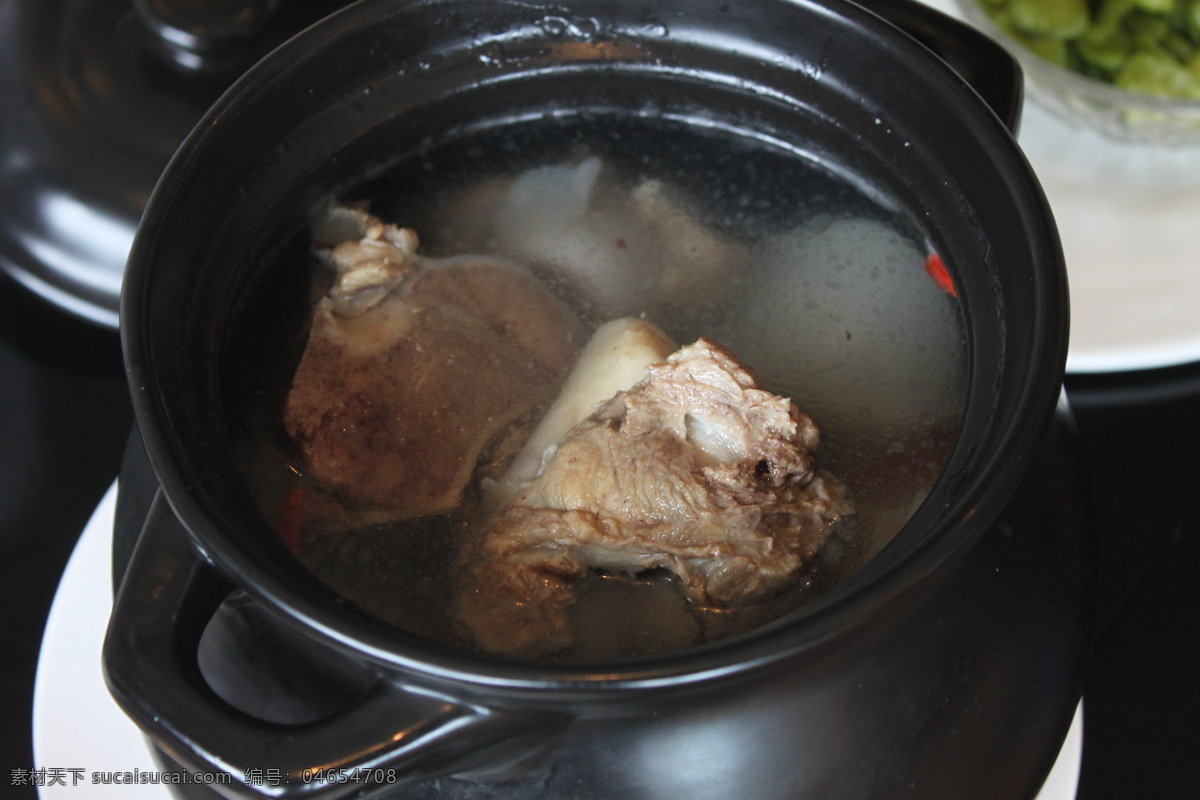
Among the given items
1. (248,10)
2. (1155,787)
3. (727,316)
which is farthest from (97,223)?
(1155,787)

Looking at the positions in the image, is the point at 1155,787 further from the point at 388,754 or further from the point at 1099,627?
the point at 388,754

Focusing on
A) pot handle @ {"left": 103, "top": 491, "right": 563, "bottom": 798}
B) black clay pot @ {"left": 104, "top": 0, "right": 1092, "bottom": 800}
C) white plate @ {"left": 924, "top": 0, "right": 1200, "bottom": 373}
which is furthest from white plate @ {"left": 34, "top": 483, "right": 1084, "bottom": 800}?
white plate @ {"left": 924, "top": 0, "right": 1200, "bottom": 373}

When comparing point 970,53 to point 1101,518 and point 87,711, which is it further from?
point 87,711

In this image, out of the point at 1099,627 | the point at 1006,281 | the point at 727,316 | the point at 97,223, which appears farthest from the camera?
the point at 97,223

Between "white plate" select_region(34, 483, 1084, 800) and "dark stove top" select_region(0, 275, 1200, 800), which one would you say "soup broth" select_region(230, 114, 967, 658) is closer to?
"white plate" select_region(34, 483, 1084, 800)

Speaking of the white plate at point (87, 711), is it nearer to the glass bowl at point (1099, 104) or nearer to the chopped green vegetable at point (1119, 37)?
the glass bowl at point (1099, 104)

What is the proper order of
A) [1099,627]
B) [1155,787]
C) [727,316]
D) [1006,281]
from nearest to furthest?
[1006,281], [727,316], [1155,787], [1099,627]

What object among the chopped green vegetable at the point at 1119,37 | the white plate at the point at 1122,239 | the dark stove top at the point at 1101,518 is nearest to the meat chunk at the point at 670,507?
the dark stove top at the point at 1101,518
